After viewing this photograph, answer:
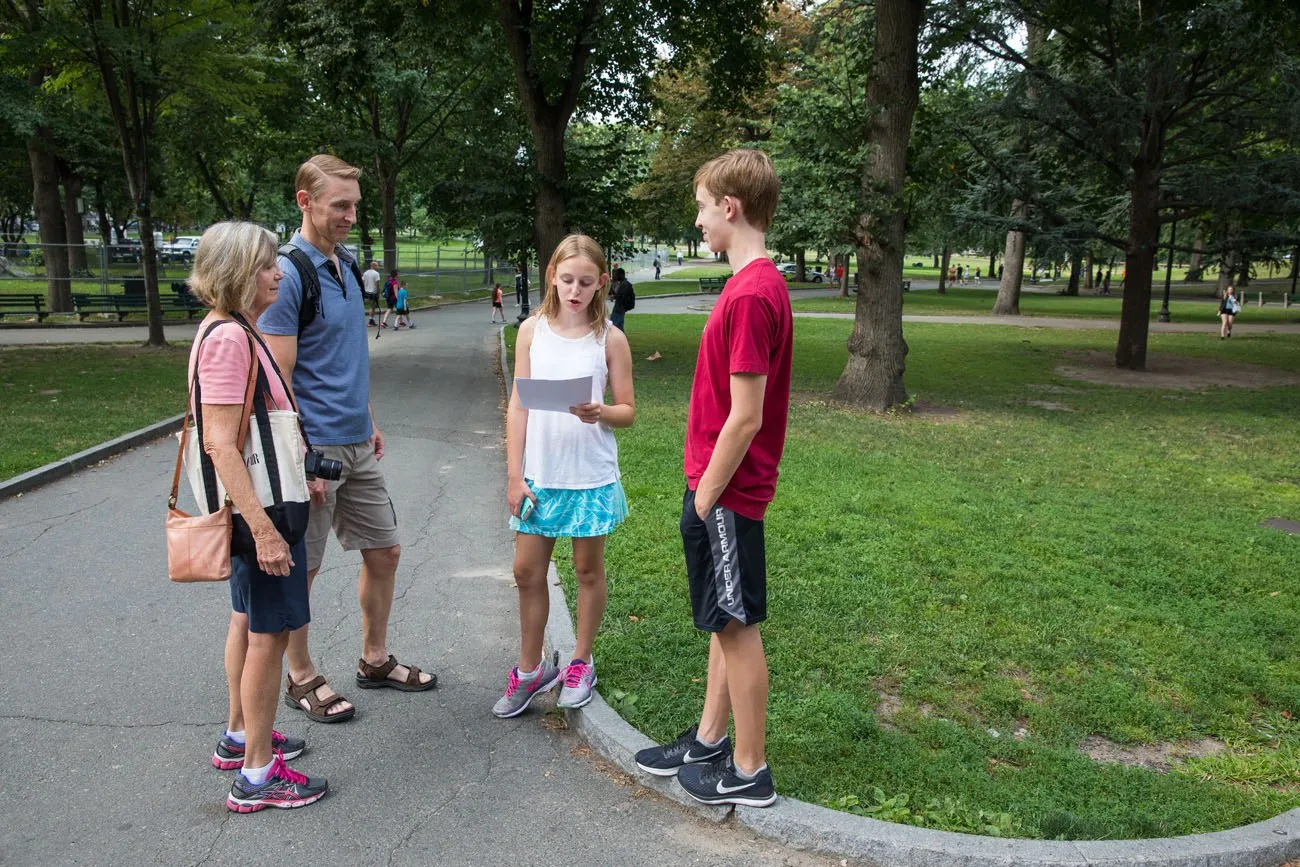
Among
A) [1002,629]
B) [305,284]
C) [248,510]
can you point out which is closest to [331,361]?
[305,284]

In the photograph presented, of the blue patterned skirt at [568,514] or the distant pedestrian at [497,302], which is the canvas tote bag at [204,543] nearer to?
the blue patterned skirt at [568,514]

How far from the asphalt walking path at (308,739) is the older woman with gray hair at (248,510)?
0.18 m

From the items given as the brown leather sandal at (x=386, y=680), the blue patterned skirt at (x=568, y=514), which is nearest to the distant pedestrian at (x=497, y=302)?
the brown leather sandal at (x=386, y=680)

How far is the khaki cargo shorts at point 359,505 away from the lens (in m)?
3.73

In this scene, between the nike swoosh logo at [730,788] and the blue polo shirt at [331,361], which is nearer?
the nike swoosh logo at [730,788]

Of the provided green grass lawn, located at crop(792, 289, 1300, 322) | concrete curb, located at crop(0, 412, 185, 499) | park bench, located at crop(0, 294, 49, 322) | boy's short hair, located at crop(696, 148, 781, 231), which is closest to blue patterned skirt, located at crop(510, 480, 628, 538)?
boy's short hair, located at crop(696, 148, 781, 231)

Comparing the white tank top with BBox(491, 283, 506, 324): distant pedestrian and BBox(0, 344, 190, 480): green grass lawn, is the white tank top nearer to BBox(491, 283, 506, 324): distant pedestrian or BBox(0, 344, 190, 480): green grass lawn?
BBox(0, 344, 190, 480): green grass lawn

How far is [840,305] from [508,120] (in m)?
19.5

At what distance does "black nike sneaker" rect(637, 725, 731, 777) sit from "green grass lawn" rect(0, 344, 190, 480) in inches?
258

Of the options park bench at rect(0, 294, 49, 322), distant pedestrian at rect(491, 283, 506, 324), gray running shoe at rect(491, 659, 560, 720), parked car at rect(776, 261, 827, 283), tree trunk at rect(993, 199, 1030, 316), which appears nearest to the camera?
gray running shoe at rect(491, 659, 560, 720)

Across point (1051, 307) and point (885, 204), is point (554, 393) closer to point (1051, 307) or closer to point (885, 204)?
point (885, 204)

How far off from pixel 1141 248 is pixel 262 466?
1913cm

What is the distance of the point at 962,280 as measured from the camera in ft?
219

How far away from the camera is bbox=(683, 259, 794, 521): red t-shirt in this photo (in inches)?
108
